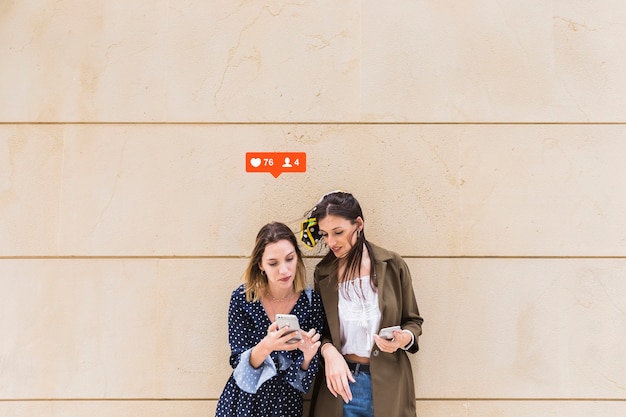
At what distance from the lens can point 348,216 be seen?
2.82 m

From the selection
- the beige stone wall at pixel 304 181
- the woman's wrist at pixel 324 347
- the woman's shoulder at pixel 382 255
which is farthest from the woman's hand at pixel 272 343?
the beige stone wall at pixel 304 181

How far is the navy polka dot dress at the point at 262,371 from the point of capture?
2652mm

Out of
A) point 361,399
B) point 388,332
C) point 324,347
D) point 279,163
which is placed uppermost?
point 279,163

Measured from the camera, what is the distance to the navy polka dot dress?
104 inches

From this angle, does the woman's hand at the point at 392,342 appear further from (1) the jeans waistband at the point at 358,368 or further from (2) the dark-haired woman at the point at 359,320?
(1) the jeans waistband at the point at 358,368

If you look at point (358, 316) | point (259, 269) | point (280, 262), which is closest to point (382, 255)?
point (358, 316)

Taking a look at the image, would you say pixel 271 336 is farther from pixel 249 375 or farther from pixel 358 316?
pixel 358 316

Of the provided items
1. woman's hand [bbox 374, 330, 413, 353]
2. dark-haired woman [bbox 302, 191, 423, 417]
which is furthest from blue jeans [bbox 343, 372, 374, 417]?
woman's hand [bbox 374, 330, 413, 353]

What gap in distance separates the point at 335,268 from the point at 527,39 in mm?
2080

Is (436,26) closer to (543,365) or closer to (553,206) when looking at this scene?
(553,206)

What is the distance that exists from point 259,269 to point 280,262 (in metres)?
0.21

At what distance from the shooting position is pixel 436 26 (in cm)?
344

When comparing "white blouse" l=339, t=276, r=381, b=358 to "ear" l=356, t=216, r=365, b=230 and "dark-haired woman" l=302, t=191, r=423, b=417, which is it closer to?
"dark-haired woman" l=302, t=191, r=423, b=417

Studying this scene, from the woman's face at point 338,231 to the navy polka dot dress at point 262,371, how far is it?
345 millimetres
